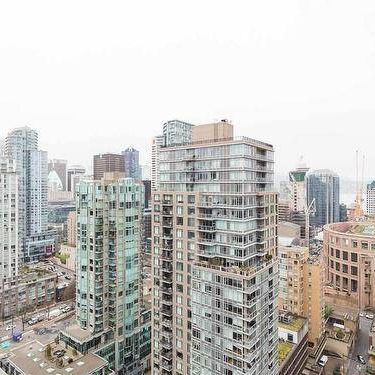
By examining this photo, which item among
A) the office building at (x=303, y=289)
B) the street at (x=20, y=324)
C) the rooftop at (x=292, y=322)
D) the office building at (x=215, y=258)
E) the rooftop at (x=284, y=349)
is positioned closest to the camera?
the office building at (x=215, y=258)

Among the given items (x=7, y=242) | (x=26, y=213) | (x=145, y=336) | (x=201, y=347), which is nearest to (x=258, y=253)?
(x=201, y=347)

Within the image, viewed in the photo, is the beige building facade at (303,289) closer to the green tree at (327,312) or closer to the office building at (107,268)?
the green tree at (327,312)

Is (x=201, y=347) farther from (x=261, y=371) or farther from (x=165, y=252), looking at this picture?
(x=165, y=252)

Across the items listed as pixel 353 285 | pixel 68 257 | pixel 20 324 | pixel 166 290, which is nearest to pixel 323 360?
pixel 353 285

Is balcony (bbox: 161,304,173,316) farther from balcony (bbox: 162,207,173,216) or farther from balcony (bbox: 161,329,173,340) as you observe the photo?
balcony (bbox: 162,207,173,216)

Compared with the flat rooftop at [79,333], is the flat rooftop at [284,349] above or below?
below

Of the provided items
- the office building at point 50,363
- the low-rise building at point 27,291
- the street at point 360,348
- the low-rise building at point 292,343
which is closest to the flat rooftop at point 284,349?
the low-rise building at point 292,343
